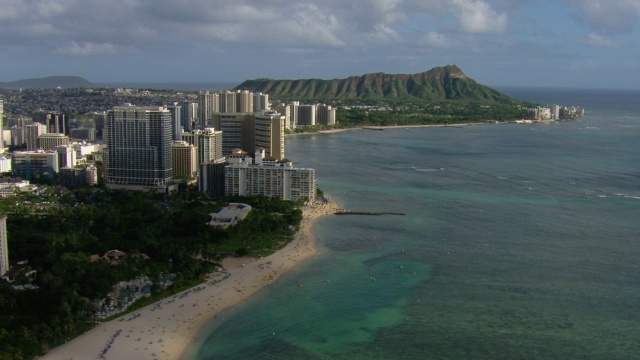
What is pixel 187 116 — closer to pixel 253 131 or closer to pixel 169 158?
pixel 253 131

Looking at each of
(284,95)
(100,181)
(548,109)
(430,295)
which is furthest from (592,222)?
(284,95)

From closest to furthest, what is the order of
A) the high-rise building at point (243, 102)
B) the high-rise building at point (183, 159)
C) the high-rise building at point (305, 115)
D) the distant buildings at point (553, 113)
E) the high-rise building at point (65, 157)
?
the high-rise building at point (183, 159), the high-rise building at point (65, 157), the high-rise building at point (243, 102), the high-rise building at point (305, 115), the distant buildings at point (553, 113)

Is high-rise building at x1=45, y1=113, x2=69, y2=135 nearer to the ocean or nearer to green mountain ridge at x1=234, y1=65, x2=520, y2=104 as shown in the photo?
the ocean

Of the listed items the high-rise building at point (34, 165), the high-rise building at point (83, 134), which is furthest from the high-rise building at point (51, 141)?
the high-rise building at point (83, 134)

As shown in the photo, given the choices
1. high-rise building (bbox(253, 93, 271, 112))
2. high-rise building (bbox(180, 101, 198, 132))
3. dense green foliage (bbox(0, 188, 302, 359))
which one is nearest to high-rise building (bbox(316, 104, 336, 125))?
high-rise building (bbox(253, 93, 271, 112))

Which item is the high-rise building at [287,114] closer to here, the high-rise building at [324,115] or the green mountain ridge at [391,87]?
the high-rise building at [324,115]

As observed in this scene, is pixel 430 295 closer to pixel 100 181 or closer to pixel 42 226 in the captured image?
pixel 42 226
